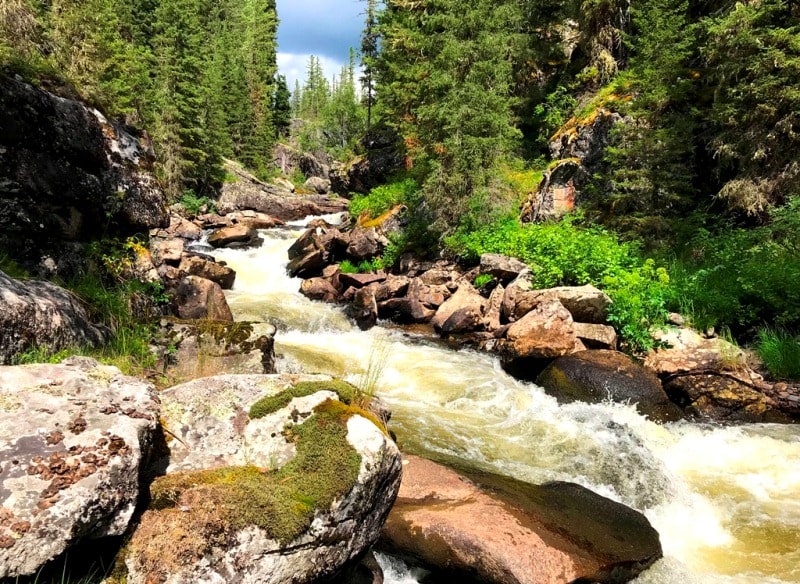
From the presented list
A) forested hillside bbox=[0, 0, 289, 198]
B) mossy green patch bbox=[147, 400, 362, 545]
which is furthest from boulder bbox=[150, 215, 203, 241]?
mossy green patch bbox=[147, 400, 362, 545]

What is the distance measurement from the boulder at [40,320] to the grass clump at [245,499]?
2.13 meters

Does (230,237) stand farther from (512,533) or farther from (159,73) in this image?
(512,533)

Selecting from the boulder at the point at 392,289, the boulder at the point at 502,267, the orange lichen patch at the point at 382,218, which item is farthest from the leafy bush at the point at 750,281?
the orange lichen patch at the point at 382,218

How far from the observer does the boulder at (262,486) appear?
2.68m

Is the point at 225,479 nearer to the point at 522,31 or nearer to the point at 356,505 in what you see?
the point at 356,505

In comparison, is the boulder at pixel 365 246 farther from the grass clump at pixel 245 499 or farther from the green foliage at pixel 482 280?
the grass clump at pixel 245 499

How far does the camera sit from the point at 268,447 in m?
3.48

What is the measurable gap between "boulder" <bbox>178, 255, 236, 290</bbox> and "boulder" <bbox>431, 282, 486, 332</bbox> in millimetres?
8098

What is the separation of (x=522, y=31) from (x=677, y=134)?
1499 cm

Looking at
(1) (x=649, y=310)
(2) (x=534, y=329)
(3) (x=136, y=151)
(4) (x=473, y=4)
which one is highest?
(4) (x=473, y=4)

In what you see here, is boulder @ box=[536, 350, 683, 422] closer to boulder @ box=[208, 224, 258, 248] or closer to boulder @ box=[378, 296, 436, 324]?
boulder @ box=[378, 296, 436, 324]

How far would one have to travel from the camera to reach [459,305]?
1326 cm

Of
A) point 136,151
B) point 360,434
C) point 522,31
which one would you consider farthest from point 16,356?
point 522,31

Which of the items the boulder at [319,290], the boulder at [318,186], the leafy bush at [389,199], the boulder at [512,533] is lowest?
the boulder at [512,533]
